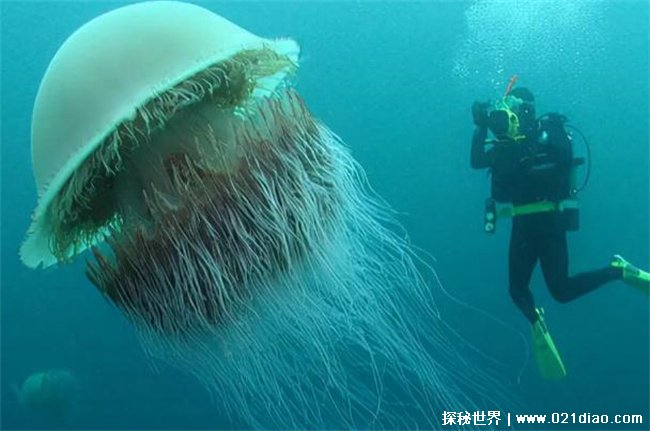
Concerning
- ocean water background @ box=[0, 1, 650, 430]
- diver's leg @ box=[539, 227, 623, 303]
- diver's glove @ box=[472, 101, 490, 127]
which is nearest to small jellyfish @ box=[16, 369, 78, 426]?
ocean water background @ box=[0, 1, 650, 430]

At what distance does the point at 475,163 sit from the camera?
588 centimetres

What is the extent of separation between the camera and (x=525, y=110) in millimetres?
5836

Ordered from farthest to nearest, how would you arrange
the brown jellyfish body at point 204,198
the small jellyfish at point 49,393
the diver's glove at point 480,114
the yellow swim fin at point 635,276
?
the small jellyfish at point 49,393 → the yellow swim fin at point 635,276 → the diver's glove at point 480,114 → the brown jellyfish body at point 204,198

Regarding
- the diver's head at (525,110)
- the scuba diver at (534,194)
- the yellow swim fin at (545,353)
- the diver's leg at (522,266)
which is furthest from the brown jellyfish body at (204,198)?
the yellow swim fin at (545,353)

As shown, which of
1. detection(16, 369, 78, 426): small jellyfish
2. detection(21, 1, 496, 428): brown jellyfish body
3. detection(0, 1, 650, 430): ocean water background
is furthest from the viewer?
detection(0, 1, 650, 430): ocean water background

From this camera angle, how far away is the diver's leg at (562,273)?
628 cm

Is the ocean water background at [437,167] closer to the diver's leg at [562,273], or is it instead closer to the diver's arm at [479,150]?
the diver's leg at [562,273]

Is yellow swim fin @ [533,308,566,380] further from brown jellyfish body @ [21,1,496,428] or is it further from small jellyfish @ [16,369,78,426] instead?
small jellyfish @ [16,369,78,426]

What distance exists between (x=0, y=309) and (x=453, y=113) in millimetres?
12705

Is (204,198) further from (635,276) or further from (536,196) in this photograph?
(635,276)

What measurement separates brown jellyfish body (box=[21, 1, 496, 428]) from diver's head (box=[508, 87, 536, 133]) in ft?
10.4

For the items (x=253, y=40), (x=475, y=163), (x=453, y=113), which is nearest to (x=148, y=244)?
(x=253, y=40)

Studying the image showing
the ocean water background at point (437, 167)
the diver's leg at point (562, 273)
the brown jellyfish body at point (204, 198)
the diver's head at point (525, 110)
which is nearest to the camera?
the brown jellyfish body at point (204, 198)

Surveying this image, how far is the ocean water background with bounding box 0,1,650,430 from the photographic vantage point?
54.6 ft
